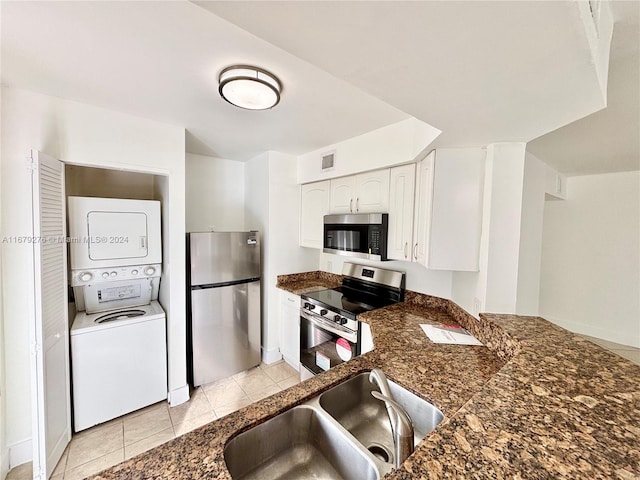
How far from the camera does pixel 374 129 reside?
7.16 ft

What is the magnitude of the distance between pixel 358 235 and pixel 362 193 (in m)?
0.42

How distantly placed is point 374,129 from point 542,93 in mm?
1334

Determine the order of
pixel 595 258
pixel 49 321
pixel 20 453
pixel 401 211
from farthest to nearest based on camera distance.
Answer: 1. pixel 595 258
2. pixel 401 211
3. pixel 20 453
4. pixel 49 321

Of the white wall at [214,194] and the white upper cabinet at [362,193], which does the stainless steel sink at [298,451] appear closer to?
the white upper cabinet at [362,193]

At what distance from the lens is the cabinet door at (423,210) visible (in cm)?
179

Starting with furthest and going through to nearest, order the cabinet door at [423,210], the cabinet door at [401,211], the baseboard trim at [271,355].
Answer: the baseboard trim at [271,355] < the cabinet door at [401,211] < the cabinet door at [423,210]

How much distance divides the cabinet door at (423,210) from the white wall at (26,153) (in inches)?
85.9

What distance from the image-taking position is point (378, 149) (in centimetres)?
219

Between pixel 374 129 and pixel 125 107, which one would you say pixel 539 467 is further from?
pixel 125 107

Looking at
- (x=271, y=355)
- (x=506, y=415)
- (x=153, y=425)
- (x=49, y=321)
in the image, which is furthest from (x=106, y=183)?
(x=506, y=415)

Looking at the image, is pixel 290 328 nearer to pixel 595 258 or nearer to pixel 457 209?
pixel 457 209

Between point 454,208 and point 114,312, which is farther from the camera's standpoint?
point 114,312

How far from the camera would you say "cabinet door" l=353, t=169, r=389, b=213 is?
2256 millimetres

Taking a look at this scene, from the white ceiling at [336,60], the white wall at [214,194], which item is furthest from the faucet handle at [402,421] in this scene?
the white wall at [214,194]
